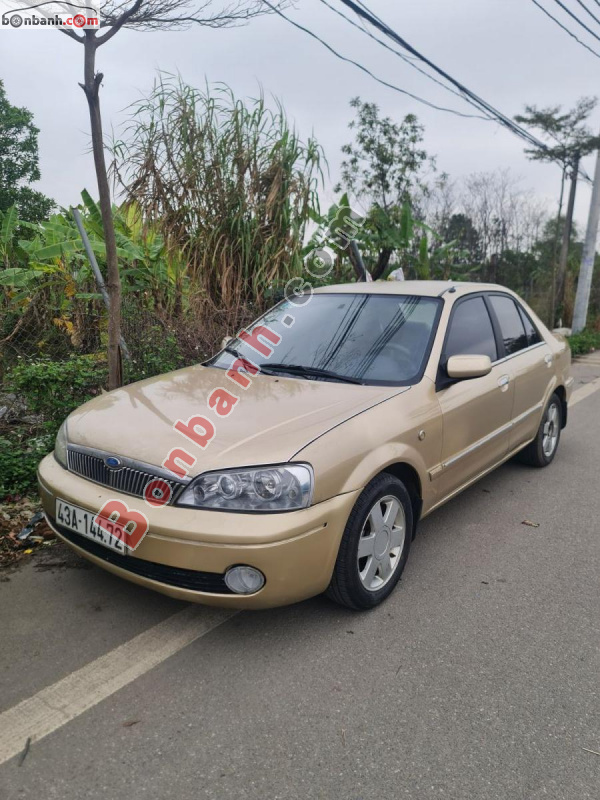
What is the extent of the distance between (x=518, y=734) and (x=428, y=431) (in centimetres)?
142

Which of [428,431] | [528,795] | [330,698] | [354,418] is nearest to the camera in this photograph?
[528,795]

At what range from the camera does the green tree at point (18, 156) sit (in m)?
28.4

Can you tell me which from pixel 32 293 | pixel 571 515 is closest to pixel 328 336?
pixel 571 515

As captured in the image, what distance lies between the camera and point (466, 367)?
321 cm

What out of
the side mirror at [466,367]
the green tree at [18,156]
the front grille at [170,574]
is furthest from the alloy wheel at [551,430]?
the green tree at [18,156]

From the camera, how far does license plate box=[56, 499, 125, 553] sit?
97.6 inches

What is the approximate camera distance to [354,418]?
8.92 feet

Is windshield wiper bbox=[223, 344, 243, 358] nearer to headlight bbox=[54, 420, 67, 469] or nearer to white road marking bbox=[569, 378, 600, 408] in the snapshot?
headlight bbox=[54, 420, 67, 469]

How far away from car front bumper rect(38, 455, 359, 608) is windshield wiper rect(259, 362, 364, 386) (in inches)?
32.9

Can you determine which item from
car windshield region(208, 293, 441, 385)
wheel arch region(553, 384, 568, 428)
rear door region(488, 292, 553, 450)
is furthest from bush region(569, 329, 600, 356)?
car windshield region(208, 293, 441, 385)

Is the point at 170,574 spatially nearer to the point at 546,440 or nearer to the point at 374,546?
the point at 374,546

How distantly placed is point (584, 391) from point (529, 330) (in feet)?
13.9

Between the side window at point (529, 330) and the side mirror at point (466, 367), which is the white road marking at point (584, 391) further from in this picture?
the side mirror at point (466, 367)

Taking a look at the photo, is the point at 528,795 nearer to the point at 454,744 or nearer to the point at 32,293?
the point at 454,744
